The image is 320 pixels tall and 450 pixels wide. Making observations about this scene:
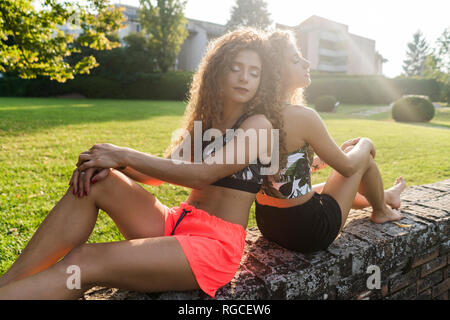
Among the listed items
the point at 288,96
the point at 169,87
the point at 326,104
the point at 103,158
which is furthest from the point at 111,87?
the point at 103,158

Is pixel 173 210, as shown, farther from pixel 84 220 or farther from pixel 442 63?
pixel 442 63

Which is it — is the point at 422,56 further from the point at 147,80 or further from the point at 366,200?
the point at 366,200

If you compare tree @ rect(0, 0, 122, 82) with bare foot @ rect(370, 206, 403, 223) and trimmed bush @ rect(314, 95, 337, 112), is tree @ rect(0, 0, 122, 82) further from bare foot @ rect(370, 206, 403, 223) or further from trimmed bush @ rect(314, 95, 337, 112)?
trimmed bush @ rect(314, 95, 337, 112)

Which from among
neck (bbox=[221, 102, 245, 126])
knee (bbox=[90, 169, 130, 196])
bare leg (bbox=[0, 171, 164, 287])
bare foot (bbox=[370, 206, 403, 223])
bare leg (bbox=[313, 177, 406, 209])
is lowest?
bare foot (bbox=[370, 206, 403, 223])

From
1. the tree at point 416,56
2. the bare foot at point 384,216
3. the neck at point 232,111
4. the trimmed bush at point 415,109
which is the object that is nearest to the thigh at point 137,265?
the neck at point 232,111

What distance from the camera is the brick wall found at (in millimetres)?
1863

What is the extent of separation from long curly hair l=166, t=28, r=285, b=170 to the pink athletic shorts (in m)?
0.62

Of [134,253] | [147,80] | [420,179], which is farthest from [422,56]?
[134,253]

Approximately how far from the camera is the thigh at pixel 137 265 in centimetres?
154

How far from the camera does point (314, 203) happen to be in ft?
7.41

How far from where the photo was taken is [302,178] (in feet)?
7.34

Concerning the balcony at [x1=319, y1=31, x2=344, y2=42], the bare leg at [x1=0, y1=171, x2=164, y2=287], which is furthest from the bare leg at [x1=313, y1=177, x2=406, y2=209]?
the balcony at [x1=319, y1=31, x2=344, y2=42]

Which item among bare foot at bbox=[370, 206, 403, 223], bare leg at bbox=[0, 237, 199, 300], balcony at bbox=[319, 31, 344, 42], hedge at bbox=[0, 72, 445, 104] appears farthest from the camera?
balcony at bbox=[319, 31, 344, 42]

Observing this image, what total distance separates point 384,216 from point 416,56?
9131cm
